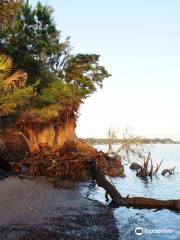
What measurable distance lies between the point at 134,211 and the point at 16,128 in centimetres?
2009

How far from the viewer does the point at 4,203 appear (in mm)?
15914

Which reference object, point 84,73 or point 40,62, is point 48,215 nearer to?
point 40,62

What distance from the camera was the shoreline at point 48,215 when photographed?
1276 centimetres

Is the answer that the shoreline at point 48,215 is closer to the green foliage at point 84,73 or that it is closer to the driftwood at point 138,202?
the driftwood at point 138,202

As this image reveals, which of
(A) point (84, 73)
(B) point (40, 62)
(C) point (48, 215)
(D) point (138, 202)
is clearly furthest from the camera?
(A) point (84, 73)

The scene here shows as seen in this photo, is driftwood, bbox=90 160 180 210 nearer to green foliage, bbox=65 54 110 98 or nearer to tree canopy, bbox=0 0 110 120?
tree canopy, bbox=0 0 110 120

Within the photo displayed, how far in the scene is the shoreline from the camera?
41.9ft

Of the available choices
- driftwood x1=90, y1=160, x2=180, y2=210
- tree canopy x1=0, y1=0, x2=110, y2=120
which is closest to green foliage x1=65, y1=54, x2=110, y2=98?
tree canopy x1=0, y1=0, x2=110, y2=120

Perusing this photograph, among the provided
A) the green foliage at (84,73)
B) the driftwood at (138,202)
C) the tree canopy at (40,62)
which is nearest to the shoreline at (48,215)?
the driftwood at (138,202)

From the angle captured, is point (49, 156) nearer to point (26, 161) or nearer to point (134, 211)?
point (26, 161)

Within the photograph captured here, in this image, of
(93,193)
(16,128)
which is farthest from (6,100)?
(16,128)

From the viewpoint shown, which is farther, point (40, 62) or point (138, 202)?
point (40, 62)

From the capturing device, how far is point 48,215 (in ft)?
50.1

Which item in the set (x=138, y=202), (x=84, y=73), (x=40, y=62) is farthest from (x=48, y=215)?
(x=84, y=73)
